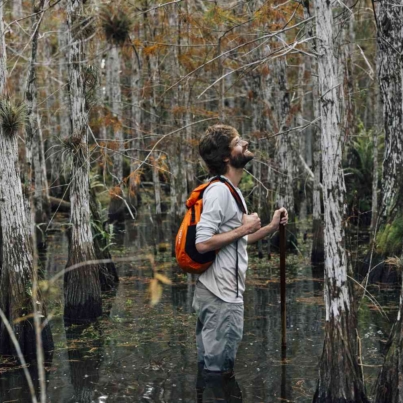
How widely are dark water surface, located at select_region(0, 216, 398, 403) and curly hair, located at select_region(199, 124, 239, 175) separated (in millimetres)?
958

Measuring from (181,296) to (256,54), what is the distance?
27.3ft

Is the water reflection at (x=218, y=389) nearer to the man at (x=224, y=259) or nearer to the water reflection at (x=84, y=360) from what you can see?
the man at (x=224, y=259)

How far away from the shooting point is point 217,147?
5.90 meters

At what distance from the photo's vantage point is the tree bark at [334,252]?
5.41 meters

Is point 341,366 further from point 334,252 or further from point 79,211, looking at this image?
point 79,211

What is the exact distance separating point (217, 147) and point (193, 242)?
0.78m

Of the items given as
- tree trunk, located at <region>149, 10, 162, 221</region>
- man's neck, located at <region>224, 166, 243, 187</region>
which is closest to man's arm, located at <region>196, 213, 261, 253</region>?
man's neck, located at <region>224, 166, 243, 187</region>

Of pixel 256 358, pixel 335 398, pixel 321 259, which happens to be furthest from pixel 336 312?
pixel 321 259

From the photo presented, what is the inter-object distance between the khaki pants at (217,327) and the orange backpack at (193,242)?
0.25 meters

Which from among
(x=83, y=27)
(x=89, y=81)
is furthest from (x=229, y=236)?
(x=89, y=81)

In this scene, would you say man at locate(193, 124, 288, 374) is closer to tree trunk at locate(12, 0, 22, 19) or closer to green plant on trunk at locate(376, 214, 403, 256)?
green plant on trunk at locate(376, 214, 403, 256)

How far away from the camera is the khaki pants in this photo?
233 inches

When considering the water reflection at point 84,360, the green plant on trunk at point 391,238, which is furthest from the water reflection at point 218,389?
the green plant on trunk at point 391,238

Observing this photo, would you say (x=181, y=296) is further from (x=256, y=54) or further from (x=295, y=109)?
(x=256, y=54)
